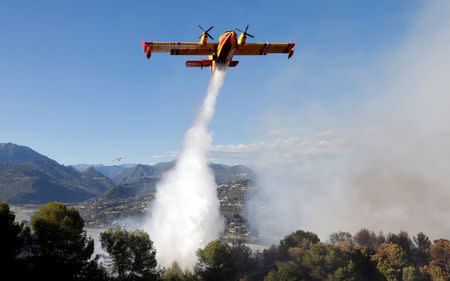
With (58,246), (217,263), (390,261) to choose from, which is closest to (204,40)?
(58,246)

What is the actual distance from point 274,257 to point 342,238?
146 feet

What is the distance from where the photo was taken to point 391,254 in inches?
3819

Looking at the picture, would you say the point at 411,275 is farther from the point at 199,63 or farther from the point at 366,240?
the point at 199,63

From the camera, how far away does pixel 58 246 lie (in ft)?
136

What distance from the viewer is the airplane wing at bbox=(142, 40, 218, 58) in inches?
1718

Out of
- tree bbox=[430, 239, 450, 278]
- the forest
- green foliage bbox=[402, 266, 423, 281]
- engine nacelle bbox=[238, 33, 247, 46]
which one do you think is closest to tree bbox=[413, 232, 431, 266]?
the forest

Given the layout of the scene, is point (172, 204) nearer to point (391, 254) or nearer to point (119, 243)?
point (119, 243)

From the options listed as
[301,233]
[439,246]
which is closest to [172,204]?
[301,233]

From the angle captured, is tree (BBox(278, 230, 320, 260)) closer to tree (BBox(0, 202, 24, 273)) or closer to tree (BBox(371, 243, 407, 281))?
tree (BBox(371, 243, 407, 281))

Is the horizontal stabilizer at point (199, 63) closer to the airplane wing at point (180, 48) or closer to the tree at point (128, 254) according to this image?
the airplane wing at point (180, 48)

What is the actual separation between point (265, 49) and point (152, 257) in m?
49.7

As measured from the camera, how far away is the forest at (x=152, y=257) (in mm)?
40562

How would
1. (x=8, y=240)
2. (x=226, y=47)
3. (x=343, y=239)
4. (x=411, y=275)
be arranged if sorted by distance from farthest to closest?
(x=343, y=239), (x=411, y=275), (x=226, y=47), (x=8, y=240)

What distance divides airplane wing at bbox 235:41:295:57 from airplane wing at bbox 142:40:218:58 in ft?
18.5
